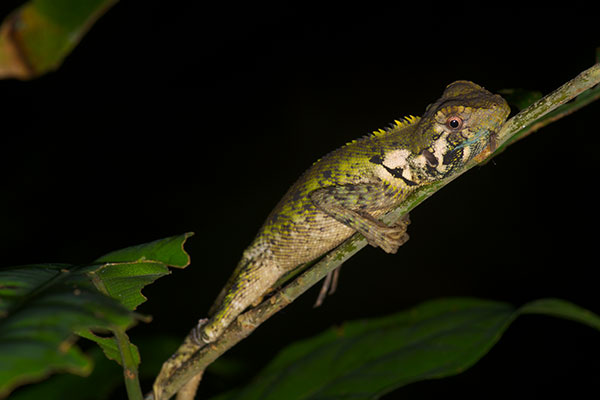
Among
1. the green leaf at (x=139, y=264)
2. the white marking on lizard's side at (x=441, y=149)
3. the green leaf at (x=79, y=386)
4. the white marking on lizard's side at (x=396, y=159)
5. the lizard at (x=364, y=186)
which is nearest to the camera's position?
the green leaf at (x=139, y=264)

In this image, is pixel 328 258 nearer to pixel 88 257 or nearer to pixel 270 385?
pixel 270 385

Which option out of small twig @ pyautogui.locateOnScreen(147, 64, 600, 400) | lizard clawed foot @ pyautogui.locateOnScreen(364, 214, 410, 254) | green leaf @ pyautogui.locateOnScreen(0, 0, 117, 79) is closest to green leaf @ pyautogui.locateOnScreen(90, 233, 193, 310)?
small twig @ pyautogui.locateOnScreen(147, 64, 600, 400)

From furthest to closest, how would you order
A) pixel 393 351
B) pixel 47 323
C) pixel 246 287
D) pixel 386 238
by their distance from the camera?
pixel 246 287, pixel 393 351, pixel 386 238, pixel 47 323

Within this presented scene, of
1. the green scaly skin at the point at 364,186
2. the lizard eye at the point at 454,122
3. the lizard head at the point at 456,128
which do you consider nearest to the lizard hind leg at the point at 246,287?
the green scaly skin at the point at 364,186

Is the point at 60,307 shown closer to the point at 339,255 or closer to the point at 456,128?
the point at 339,255

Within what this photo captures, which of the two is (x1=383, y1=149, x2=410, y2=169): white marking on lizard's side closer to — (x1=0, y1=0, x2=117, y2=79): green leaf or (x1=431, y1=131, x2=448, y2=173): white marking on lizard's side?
(x1=431, y1=131, x2=448, y2=173): white marking on lizard's side

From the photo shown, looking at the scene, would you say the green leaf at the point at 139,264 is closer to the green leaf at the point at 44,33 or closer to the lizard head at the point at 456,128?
the green leaf at the point at 44,33

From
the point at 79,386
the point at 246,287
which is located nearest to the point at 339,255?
the point at 246,287
